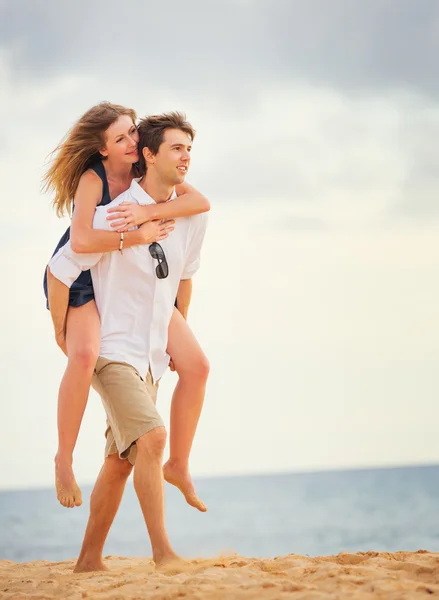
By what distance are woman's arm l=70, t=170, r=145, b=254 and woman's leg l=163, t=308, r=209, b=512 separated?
657 mm

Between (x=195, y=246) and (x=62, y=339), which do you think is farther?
(x=195, y=246)

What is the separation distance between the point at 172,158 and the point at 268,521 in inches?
1174

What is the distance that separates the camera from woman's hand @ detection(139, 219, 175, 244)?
208 inches

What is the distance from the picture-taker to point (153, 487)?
4.96 m

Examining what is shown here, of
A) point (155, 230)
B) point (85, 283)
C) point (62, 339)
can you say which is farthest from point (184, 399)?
point (155, 230)

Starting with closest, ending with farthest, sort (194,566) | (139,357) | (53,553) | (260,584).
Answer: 1. (260,584)
2. (194,566)
3. (139,357)
4. (53,553)

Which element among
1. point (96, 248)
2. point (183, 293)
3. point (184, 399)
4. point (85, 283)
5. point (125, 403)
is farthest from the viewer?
point (183, 293)

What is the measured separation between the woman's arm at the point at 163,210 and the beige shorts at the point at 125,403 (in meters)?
0.80

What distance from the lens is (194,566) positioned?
4988 millimetres

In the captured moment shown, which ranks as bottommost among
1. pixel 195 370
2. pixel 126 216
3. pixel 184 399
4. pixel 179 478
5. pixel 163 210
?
pixel 179 478

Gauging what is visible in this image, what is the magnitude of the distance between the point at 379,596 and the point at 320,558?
1.47m

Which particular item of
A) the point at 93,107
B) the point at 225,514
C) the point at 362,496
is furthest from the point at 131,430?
the point at 362,496

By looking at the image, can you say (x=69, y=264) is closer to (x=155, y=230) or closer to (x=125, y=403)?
(x=155, y=230)

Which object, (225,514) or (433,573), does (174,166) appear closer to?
(433,573)
